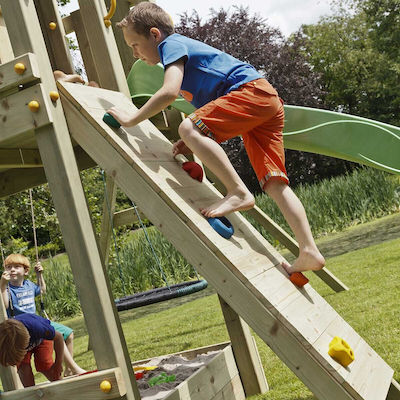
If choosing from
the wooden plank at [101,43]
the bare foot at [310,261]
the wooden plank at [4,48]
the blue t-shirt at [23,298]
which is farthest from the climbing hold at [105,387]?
the blue t-shirt at [23,298]

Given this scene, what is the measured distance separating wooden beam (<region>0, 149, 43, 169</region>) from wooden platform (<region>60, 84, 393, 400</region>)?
0.76 meters

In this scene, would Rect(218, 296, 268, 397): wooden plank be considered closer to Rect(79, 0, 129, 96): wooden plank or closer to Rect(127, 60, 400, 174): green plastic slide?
Rect(127, 60, 400, 174): green plastic slide

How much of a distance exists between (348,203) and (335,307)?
24.9 feet

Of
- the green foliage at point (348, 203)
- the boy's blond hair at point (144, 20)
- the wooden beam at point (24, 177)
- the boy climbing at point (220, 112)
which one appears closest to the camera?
the boy climbing at point (220, 112)

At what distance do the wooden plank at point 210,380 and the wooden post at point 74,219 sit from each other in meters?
0.64

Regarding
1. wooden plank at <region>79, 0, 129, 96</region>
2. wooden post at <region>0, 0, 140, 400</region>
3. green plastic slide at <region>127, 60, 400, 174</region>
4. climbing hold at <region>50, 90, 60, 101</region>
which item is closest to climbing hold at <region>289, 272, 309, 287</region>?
wooden post at <region>0, 0, 140, 400</region>

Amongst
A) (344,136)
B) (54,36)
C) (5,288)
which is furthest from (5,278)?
(344,136)

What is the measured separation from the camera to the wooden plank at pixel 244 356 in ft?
13.2

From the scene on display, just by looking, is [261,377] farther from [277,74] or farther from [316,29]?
[316,29]

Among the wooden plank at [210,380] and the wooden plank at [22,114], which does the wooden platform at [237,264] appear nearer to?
the wooden plank at [22,114]

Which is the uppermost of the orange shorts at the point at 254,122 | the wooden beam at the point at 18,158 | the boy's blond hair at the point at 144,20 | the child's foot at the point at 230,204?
the boy's blond hair at the point at 144,20

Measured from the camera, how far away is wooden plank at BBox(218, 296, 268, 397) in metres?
4.03

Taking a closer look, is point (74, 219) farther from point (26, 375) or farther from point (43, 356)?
point (26, 375)

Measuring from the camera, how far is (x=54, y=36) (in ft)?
11.9
